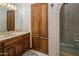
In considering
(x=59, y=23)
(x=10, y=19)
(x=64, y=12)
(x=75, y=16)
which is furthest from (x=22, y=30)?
(x=75, y=16)

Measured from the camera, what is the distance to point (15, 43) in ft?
5.95

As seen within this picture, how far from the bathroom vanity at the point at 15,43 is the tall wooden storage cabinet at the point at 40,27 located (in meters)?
0.13

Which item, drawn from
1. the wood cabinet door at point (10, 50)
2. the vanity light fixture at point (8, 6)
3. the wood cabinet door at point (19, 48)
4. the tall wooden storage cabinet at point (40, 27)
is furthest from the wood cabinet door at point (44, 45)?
the vanity light fixture at point (8, 6)

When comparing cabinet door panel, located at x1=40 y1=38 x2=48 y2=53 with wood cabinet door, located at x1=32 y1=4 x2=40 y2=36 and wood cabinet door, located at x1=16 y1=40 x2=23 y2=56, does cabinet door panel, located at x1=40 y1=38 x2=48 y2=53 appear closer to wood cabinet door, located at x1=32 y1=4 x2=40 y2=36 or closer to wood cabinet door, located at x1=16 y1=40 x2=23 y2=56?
wood cabinet door, located at x1=32 y1=4 x2=40 y2=36

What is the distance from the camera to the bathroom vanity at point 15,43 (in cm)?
173

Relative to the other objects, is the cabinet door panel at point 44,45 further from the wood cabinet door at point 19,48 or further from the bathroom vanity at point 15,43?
the wood cabinet door at point 19,48

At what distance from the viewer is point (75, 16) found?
5.76 feet

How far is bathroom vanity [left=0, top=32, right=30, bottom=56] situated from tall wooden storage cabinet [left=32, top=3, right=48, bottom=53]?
126 mm

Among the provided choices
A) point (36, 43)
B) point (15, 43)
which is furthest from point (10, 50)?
point (36, 43)

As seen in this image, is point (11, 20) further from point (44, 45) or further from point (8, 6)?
point (44, 45)

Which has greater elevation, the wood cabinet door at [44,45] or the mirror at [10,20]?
the mirror at [10,20]

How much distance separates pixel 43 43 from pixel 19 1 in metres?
0.76

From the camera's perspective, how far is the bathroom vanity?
5.66ft

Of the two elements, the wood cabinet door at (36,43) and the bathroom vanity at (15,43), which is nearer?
the bathroom vanity at (15,43)
